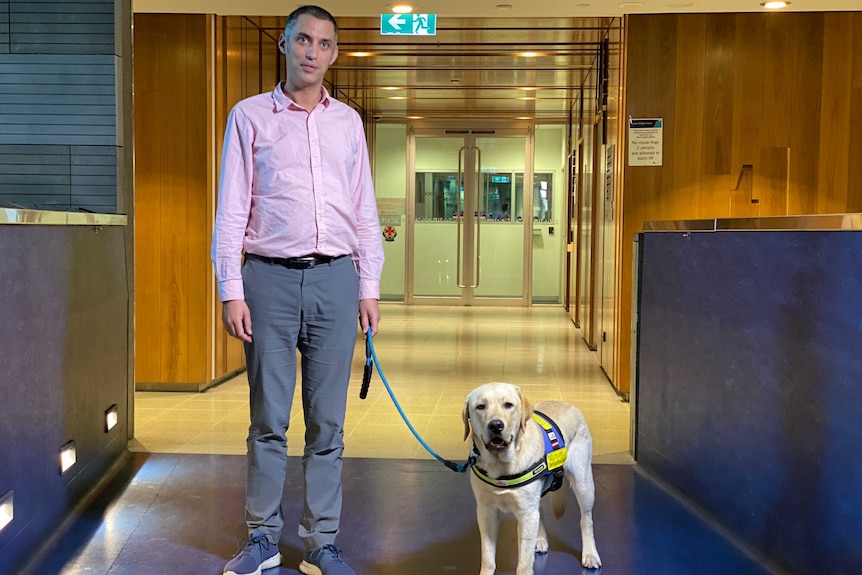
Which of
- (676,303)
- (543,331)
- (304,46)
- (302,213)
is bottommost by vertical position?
(543,331)

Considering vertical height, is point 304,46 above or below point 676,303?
above

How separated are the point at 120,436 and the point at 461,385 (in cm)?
286

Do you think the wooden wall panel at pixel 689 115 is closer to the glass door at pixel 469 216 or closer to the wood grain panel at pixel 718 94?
the wood grain panel at pixel 718 94

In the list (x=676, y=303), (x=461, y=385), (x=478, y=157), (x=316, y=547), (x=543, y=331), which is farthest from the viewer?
(x=478, y=157)

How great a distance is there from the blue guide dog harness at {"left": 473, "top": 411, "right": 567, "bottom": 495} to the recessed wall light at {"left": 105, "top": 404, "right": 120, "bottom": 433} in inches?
80.1

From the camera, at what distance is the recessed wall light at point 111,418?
3939mm

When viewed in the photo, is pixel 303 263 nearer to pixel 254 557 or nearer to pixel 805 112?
pixel 254 557

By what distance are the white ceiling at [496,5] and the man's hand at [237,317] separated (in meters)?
3.37

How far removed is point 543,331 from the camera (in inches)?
403

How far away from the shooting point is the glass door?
46.6 ft

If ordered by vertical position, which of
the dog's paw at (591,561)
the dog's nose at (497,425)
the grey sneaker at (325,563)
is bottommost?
the dog's paw at (591,561)

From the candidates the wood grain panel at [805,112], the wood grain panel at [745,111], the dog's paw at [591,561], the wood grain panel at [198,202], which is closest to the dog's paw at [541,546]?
the dog's paw at [591,561]

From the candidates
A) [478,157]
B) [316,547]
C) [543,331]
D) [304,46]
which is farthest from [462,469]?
[478,157]

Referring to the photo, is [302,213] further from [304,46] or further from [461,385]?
[461,385]
